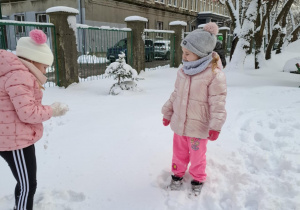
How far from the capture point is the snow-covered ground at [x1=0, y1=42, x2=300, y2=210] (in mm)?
2320

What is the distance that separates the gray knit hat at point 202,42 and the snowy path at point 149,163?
126 cm

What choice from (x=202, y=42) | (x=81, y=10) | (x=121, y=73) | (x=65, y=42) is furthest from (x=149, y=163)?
(x=81, y=10)

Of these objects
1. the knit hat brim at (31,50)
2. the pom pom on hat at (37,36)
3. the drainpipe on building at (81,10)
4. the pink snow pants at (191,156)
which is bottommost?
the pink snow pants at (191,156)

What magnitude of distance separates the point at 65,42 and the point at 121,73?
1644 mm

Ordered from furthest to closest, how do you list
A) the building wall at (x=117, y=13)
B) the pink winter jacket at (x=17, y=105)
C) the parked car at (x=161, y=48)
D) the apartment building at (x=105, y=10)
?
the building wall at (x=117, y=13), the apartment building at (x=105, y=10), the parked car at (x=161, y=48), the pink winter jacket at (x=17, y=105)

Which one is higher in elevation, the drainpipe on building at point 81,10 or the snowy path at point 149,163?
the drainpipe on building at point 81,10

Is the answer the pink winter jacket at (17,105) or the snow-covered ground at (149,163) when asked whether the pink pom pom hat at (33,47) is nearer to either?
the pink winter jacket at (17,105)

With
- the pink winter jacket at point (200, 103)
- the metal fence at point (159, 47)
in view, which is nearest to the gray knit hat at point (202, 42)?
the pink winter jacket at point (200, 103)

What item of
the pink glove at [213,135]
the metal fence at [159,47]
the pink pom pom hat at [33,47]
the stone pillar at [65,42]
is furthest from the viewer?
the metal fence at [159,47]

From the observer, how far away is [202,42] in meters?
2.23

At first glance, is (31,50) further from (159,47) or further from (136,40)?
(159,47)

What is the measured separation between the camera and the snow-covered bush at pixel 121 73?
632 centimetres

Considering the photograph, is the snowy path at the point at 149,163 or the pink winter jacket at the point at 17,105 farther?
the snowy path at the point at 149,163

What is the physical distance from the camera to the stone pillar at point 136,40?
9.35m
